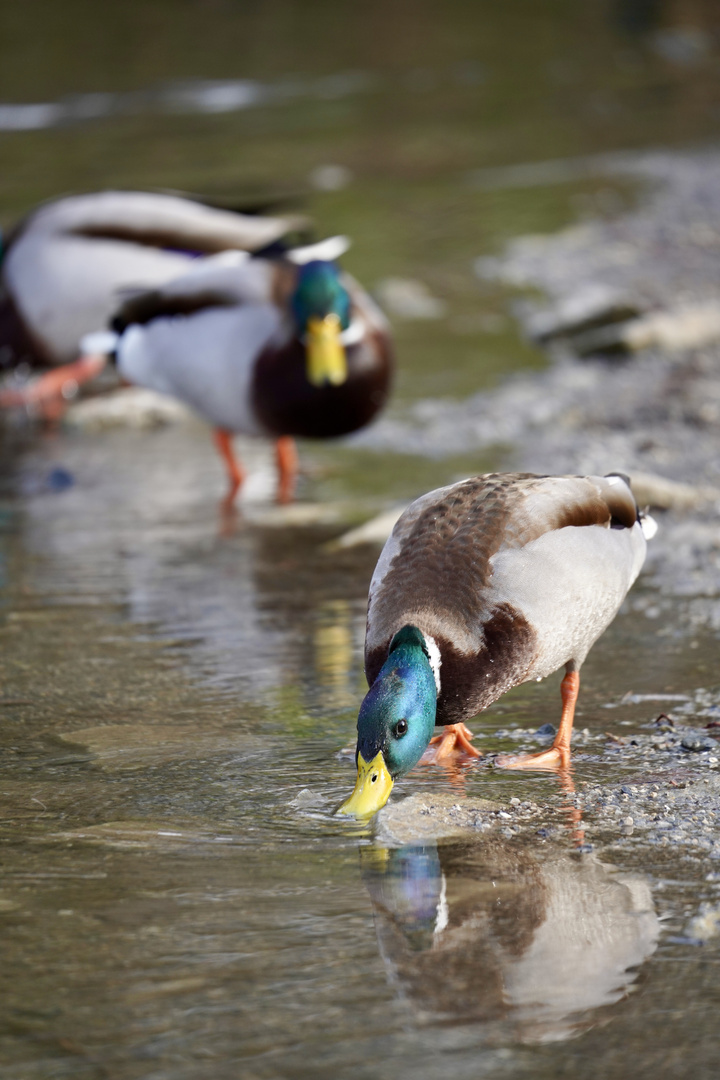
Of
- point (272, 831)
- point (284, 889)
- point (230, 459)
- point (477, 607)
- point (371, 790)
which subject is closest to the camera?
point (284, 889)

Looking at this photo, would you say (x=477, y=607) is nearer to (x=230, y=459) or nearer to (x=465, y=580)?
(x=465, y=580)

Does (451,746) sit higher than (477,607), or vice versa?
(477,607)

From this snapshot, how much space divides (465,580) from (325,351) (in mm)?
2880

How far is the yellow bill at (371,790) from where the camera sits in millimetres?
3166

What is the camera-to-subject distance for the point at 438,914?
9.52 feet

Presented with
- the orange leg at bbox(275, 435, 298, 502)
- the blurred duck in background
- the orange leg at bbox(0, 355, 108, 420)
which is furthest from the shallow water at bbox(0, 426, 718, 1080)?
the orange leg at bbox(0, 355, 108, 420)

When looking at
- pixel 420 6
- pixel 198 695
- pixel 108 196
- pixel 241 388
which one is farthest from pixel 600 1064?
pixel 420 6

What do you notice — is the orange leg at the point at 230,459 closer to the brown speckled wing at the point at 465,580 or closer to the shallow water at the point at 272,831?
the shallow water at the point at 272,831

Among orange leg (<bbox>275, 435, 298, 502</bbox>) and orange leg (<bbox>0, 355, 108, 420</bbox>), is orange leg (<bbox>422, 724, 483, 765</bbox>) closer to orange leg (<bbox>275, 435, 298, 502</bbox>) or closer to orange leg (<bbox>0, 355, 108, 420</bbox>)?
orange leg (<bbox>275, 435, 298, 502</bbox>)

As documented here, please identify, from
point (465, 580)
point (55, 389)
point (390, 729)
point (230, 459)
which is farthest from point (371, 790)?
point (55, 389)

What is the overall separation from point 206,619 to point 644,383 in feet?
11.5

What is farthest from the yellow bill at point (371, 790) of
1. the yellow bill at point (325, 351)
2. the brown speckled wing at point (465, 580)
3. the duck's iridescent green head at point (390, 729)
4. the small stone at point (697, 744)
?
the yellow bill at point (325, 351)

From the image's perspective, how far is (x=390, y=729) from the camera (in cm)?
319

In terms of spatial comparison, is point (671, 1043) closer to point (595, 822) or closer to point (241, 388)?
point (595, 822)
